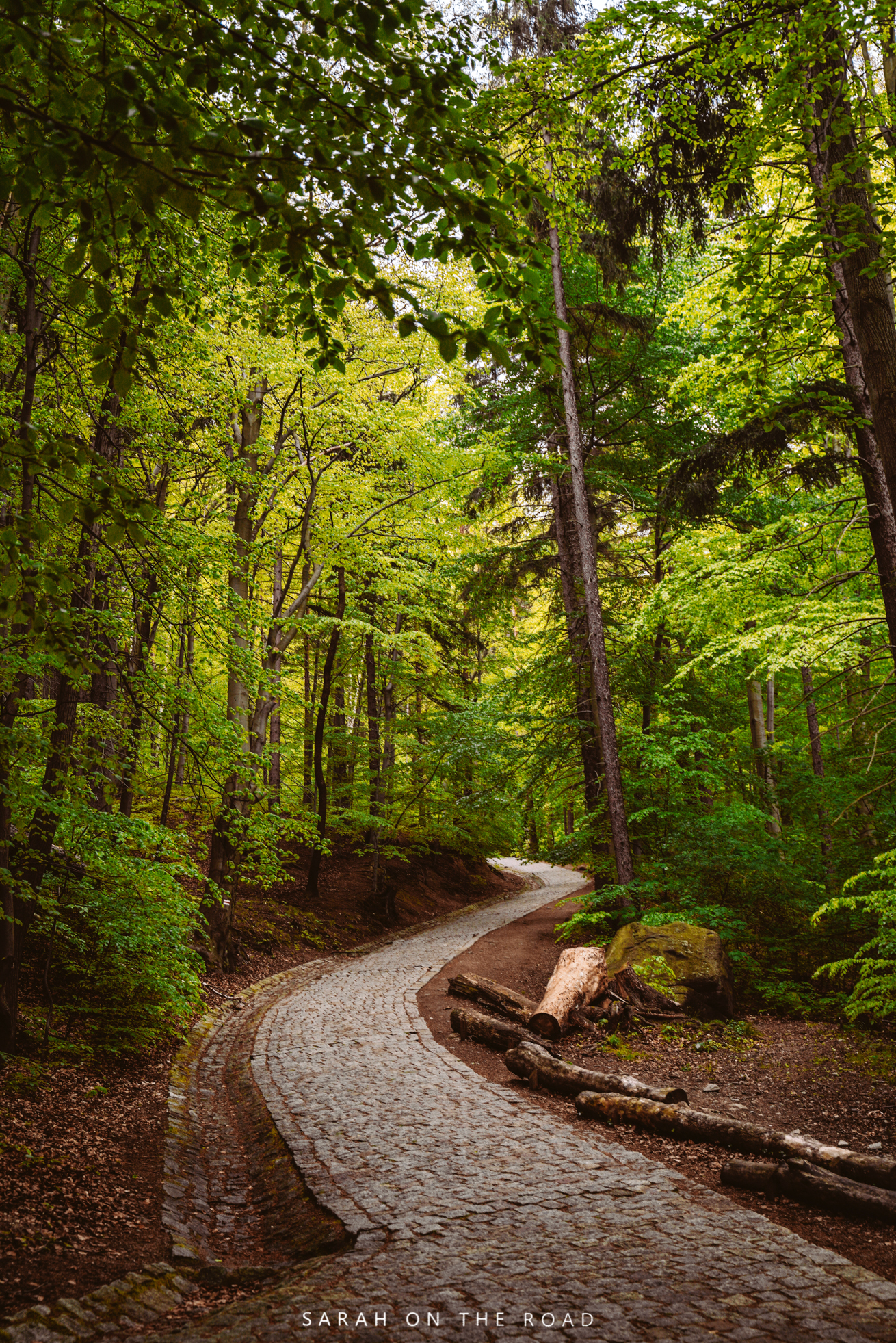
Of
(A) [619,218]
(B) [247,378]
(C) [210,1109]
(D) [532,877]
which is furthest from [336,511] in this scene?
(D) [532,877]

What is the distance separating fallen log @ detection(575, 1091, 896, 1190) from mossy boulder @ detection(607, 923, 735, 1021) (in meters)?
2.82

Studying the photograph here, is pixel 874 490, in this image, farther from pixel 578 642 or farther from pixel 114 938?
pixel 114 938

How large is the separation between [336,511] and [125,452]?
5342 mm

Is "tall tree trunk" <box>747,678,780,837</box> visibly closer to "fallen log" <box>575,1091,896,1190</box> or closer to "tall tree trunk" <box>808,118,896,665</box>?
"tall tree trunk" <box>808,118,896,665</box>

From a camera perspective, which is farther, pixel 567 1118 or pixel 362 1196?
pixel 567 1118

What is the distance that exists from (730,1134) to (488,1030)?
3.64 metres

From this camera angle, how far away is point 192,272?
6.21 meters

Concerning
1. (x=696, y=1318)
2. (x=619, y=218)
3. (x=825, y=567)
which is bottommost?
(x=696, y=1318)

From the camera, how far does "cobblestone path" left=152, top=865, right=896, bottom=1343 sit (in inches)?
120

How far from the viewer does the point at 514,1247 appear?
A: 3.74m

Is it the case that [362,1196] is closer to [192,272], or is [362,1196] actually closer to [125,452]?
[192,272]

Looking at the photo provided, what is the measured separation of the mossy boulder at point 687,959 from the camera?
876 centimetres

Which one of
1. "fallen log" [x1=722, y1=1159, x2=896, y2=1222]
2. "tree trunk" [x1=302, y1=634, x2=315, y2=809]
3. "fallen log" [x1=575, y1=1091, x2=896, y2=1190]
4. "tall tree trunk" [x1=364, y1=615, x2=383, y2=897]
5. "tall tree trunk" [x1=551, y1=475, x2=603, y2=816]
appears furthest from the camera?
"tree trunk" [x1=302, y1=634, x2=315, y2=809]

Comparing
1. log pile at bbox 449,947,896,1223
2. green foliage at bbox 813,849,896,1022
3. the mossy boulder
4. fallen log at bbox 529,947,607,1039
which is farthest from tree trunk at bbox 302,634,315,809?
green foliage at bbox 813,849,896,1022
